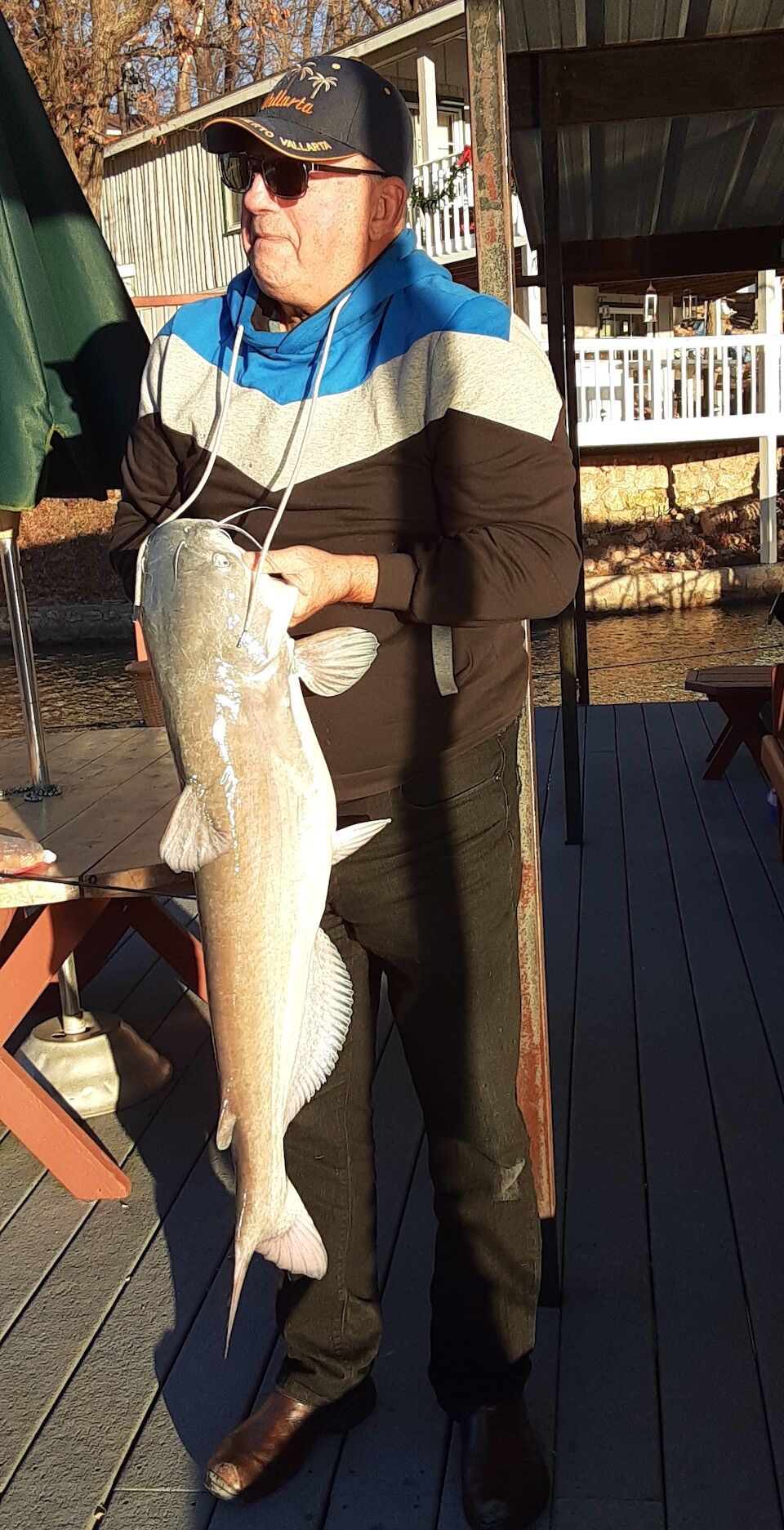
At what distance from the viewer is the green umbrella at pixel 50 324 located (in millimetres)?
2920

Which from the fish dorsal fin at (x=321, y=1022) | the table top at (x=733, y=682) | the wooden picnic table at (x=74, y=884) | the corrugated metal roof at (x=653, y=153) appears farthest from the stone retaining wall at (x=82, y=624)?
the fish dorsal fin at (x=321, y=1022)

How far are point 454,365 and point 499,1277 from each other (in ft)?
4.53

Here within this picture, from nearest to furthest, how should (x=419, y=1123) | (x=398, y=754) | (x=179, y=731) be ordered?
(x=179, y=731)
(x=398, y=754)
(x=419, y=1123)

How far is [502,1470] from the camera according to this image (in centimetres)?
208

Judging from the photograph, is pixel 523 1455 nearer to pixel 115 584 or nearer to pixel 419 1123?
pixel 419 1123

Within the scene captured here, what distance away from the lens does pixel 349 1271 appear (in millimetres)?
2201

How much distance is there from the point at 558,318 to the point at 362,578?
4242 millimetres

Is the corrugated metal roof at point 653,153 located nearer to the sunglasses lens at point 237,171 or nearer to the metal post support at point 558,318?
the metal post support at point 558,318

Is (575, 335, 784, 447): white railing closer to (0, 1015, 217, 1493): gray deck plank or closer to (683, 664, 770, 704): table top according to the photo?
(683, 664, 770, 704): table top

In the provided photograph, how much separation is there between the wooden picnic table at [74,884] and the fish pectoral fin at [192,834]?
1.20 metres

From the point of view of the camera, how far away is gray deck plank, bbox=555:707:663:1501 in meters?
2.20

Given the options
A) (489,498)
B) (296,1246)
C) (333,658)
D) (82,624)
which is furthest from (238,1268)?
(82,624)

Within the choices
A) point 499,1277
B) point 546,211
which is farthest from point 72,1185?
Answer: point 546,211

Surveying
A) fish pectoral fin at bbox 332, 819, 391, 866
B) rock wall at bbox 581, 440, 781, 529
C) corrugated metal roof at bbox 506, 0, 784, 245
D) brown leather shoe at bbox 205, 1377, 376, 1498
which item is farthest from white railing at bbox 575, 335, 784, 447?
fish pectoral fin at bbox 332, 819, 391, 866
